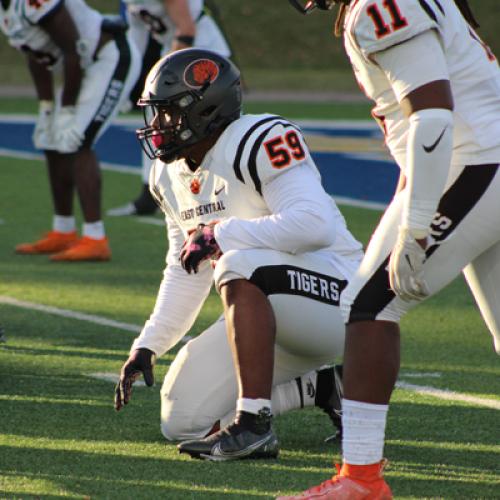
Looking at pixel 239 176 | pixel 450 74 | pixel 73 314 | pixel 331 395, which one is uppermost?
pixel 450 74

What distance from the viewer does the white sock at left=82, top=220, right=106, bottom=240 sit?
814cm

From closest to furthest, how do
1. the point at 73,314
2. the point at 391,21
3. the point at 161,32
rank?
1. the point at 391,21
2. the point at 73,314
3. the point at 161,32

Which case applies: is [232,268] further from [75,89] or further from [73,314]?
[75,89]

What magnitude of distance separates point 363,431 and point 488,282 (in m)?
0.56

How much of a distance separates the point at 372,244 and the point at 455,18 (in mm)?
614

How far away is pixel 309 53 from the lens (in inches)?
1198

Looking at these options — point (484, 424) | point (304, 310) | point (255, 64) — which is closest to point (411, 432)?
point (484, 424)

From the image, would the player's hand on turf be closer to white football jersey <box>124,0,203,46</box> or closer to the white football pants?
the white football pants

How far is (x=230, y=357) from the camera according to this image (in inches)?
171

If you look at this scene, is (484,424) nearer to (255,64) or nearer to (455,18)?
(455,18)

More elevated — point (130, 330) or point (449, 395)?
point (449, 395)

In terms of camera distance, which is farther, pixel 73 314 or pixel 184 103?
pixel 73 314

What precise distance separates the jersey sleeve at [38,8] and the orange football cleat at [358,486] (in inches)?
192

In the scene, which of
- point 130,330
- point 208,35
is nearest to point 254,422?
point 130,330
